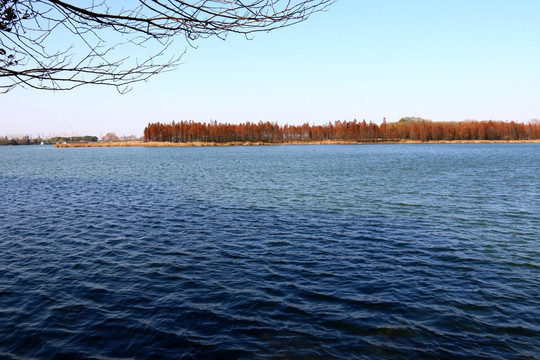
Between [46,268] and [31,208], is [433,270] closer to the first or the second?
[46,268]

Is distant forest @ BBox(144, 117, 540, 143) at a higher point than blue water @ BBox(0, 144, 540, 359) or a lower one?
higher

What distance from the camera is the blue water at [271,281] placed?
7387 millimetres

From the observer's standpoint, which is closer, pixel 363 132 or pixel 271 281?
pixel 271 281

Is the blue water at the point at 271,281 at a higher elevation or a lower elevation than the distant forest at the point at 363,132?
lower

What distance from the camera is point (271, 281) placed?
34.0 feet

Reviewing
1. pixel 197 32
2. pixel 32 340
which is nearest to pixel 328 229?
pixel 32 340

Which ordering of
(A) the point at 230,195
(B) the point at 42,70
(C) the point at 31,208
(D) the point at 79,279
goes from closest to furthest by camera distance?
(B) the point at 42,70 < (D) the point at 79,279 < (C) the point at 31,208 < (A) the point at 230,195

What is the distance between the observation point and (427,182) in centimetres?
3194

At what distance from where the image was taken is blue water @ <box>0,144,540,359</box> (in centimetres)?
739

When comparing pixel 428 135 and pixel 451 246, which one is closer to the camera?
pixel 451 246

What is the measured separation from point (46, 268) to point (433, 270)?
11957 millimetres

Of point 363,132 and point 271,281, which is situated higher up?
point 363,132

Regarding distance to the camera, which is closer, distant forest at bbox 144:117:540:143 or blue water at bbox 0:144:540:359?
blue water at bbox 0:144:540:359

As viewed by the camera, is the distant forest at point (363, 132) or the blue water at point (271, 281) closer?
the blue water at point (271, 281)
